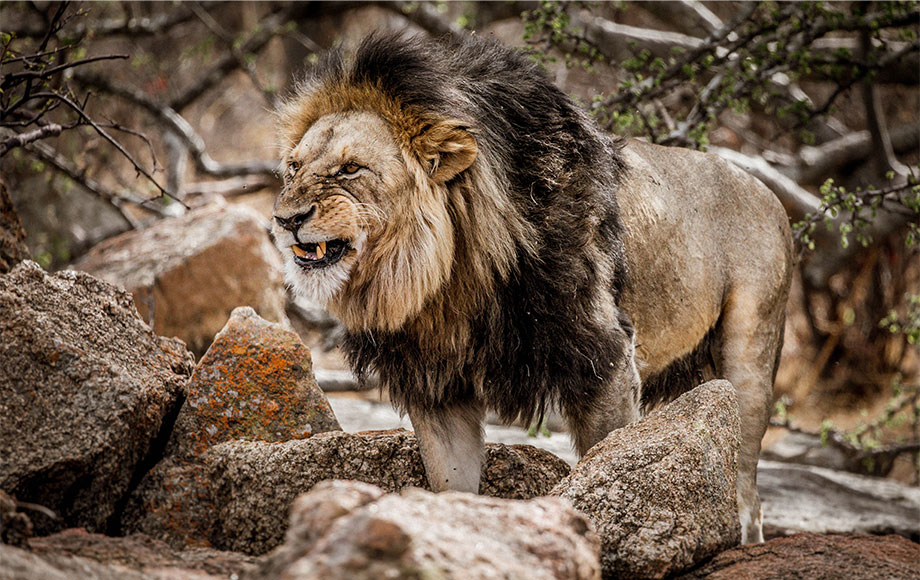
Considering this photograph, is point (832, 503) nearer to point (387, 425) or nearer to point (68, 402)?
point (387, 425)

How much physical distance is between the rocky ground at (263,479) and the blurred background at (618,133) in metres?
1.06

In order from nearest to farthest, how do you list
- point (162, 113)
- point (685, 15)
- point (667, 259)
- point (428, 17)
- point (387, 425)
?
point (667, 259) → point (387, 425) → point (685, 15) → point (162, 113) → point (428, 17)

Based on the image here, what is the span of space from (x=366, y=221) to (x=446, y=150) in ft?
1.23

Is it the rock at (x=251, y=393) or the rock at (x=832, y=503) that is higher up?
the rock at (x=251, y=393)

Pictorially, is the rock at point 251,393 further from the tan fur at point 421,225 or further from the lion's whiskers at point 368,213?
the lion's whiskers at point 368,213

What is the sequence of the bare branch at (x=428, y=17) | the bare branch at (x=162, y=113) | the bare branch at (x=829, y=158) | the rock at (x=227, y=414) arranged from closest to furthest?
A: 1. the rock at (x=227, y=414)
2. the bare branch at (x=162, y=113)
3. the bare branch at (x=428, y=17)
4. the bare branch at (x=829, y=158)

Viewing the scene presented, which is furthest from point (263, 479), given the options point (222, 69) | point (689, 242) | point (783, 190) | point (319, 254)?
point (222, 69)

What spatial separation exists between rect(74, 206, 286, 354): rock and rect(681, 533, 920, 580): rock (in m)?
3.65

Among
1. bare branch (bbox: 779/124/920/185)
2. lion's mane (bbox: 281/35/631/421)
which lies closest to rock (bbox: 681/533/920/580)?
lion's mane (bbox: 281/35/631/421)

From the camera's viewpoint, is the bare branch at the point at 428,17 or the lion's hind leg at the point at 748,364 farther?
the bare branch at the point at 428,17

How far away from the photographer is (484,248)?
135 inches

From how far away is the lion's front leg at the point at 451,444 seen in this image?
360 centimetres

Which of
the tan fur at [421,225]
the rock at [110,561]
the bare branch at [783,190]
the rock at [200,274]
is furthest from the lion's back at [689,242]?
the rock at [200,274]

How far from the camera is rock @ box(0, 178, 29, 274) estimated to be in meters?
4.32
